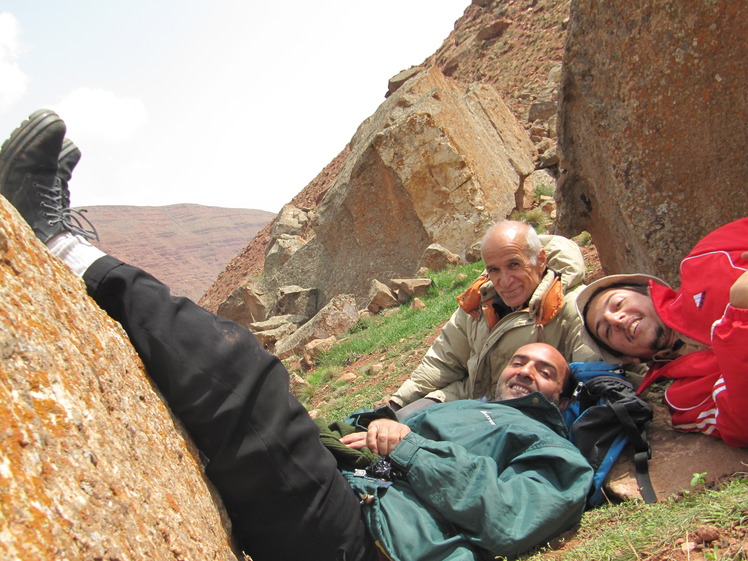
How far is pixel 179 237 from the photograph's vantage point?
86.6 meters

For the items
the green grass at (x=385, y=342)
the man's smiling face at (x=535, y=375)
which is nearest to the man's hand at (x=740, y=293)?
the man's smiling face at (x=535, y=375)

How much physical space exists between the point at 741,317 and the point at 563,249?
70.5 inches

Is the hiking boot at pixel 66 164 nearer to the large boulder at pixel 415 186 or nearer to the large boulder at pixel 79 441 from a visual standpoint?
the large boulder at pixel 79 441

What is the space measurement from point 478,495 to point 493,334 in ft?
5.02

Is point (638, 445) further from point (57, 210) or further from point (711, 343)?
point (57, 210)

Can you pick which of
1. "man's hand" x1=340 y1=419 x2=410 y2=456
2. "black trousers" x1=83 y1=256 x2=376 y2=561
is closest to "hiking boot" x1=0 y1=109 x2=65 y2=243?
"black trousers" x1=83 y1=256 x2=376 y2=561

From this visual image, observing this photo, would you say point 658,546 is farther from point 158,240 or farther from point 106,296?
point 158,240

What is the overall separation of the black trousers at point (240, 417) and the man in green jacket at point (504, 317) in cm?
167

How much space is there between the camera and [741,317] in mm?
2283

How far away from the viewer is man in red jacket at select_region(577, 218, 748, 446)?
2355 mm

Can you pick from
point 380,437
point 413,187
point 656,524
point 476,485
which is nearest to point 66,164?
point 380,437

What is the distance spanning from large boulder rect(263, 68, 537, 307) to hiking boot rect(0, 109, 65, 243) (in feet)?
32.7

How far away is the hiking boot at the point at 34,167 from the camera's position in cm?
252

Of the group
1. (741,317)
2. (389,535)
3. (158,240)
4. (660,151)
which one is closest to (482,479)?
(389,535)
